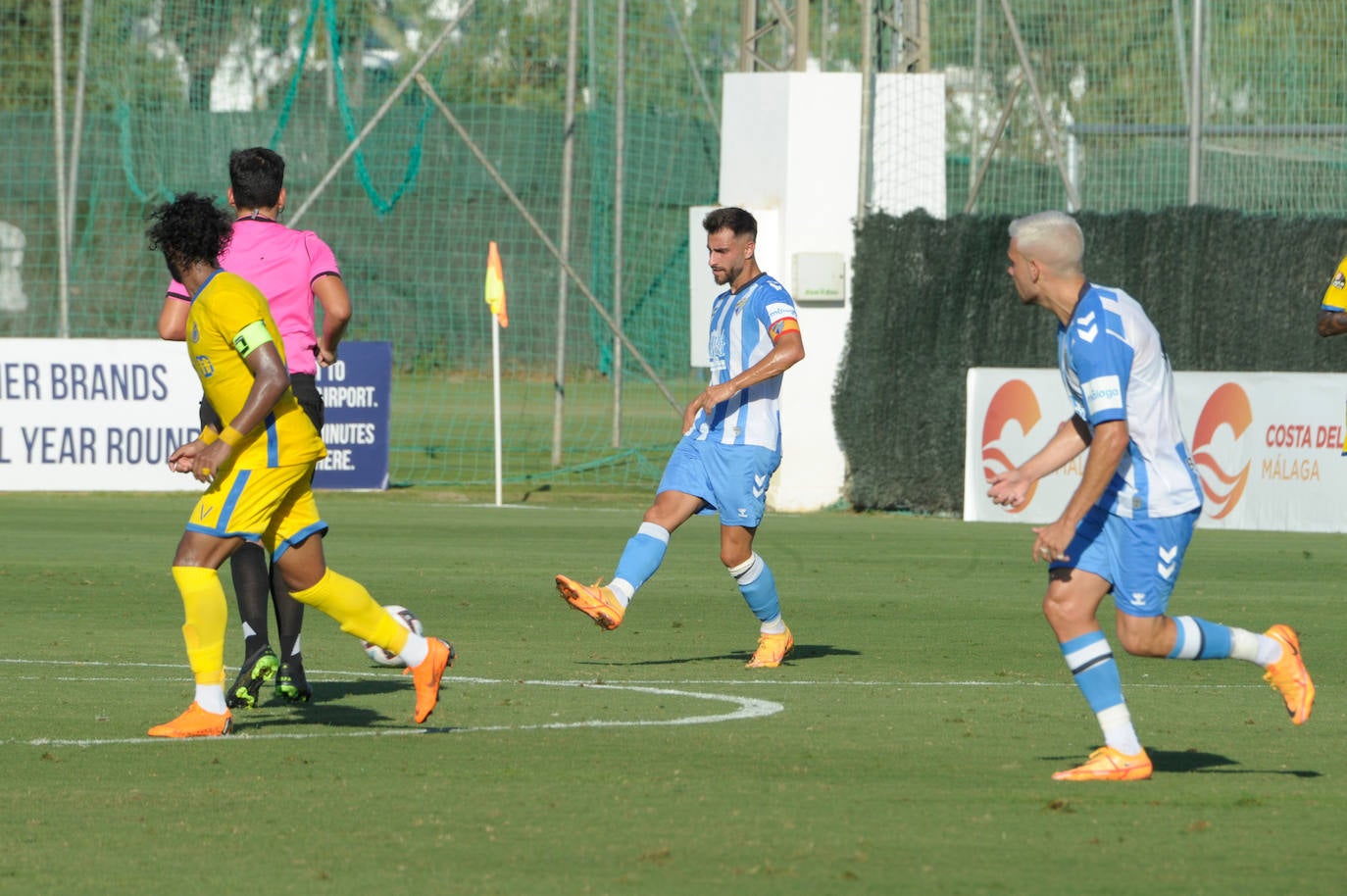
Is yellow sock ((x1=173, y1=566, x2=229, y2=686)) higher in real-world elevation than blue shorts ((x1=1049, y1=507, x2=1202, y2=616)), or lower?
lower

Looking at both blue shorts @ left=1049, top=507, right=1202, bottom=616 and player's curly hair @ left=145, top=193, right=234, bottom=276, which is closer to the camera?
blue shorts @ left=1049, top=507, right=1202, bottom=616

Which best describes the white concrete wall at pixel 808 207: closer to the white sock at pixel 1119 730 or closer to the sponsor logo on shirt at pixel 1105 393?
the white sock at pixel 1119 730

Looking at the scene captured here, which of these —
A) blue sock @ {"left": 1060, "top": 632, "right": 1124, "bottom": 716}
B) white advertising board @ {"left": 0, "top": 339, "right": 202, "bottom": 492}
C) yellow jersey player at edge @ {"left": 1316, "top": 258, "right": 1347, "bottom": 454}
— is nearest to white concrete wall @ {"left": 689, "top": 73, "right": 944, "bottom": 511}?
white advertising board @ {"left": 0, "top": 339, "right": 202, "bottom": 492}

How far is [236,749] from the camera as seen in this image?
23.7 feet

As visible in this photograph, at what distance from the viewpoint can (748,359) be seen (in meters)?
9.93

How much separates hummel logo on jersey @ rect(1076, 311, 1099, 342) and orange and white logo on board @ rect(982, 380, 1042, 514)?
1277 centimetres

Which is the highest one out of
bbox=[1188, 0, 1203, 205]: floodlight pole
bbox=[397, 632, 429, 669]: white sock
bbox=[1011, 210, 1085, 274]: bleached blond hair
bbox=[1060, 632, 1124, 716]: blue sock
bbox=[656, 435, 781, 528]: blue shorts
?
bbox=[1188, 0, 1203, 205]: floodlight pole

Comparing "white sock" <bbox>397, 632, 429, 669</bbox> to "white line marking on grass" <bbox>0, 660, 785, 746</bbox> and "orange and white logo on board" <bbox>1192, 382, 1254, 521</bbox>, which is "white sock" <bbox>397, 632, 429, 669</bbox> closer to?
"white line marking on grass" <bbox>0, 660, 785, 746</bbox>

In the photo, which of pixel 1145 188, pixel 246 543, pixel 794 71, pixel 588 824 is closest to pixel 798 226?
pixel 794 71

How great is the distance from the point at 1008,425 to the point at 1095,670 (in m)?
13.0

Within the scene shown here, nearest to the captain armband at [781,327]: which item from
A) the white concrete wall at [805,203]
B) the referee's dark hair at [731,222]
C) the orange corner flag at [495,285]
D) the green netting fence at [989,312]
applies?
the referee's dark hair at [731,222]

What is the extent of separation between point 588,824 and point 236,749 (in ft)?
6.04

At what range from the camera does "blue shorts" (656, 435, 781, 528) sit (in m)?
9.87

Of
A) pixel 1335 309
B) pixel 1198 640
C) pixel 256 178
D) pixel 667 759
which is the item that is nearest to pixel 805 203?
pixel 1335 309
